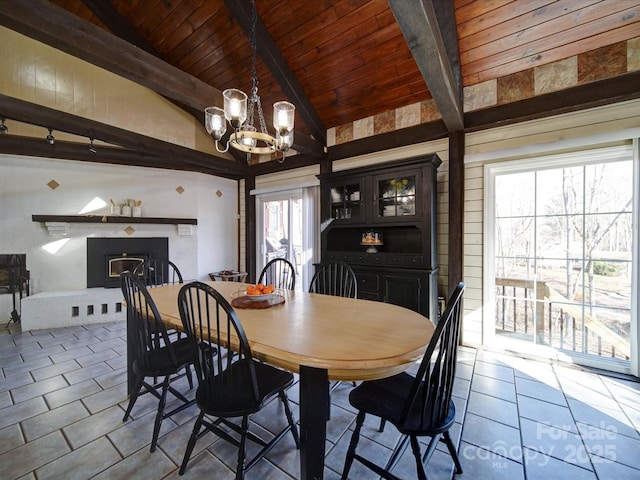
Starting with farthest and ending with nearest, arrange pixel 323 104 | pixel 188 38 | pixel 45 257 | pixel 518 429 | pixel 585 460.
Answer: pixel 45 257 < pixel 323 104 < pixel 188 38 < pixel 518 429 < pixel 585 460

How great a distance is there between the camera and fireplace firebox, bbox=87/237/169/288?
4367 millimetres

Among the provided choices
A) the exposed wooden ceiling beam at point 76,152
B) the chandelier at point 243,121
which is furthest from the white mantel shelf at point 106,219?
the chandelier at point 243,121

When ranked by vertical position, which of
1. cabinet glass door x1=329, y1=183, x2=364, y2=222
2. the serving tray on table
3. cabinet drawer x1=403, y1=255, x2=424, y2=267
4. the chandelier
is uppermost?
the chandelier

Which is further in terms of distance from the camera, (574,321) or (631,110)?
(574,321)

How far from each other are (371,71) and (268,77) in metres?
1.40

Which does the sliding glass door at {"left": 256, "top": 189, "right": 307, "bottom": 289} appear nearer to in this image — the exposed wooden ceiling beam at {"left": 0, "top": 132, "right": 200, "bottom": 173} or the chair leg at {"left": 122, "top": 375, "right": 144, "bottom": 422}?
the exposed wooden ceiling beam at {"left": 0, "top": 132, "right": 200, "bottom": 173}

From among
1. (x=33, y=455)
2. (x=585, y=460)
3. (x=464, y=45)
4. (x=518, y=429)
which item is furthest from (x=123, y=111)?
(x=585, y=460)

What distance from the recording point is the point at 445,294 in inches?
131

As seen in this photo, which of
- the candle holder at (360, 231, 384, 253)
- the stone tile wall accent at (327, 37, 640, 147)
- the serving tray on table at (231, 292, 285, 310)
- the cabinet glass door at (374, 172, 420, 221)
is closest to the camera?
the serving tray on table at (231, 292, 285, 310)

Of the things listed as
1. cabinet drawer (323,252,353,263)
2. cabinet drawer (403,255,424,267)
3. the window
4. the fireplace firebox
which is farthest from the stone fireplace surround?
the window

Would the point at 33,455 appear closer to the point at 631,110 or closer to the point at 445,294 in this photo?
the point at 445,294

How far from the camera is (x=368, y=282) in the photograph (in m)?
3.32

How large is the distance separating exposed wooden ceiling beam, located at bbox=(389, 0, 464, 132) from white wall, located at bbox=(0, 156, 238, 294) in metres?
4.44

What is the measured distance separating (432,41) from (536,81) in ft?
5.77
